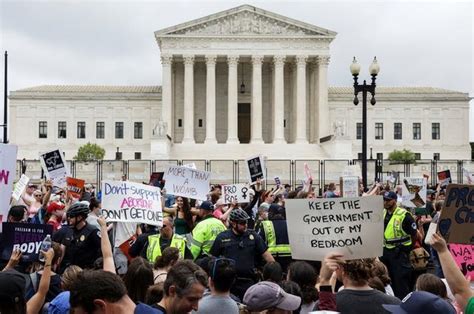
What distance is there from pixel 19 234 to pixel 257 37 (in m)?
65.7

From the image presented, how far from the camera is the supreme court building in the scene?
70625 mm

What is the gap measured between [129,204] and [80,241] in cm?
81

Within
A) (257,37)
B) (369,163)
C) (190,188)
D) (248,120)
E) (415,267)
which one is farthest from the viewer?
(248,120)

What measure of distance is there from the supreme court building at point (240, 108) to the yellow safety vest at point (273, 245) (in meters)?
54.7

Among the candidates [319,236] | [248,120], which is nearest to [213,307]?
[319,236]

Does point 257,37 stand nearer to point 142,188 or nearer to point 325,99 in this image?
point 325,99

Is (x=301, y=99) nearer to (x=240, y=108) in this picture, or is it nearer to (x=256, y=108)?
(x=256, y=108)

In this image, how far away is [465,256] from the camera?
713cm

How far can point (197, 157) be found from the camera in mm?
66875

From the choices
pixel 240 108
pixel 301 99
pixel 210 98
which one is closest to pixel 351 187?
pixel 301 99

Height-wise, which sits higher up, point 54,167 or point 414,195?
point 54,167

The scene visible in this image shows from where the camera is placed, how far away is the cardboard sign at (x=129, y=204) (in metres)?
9.27

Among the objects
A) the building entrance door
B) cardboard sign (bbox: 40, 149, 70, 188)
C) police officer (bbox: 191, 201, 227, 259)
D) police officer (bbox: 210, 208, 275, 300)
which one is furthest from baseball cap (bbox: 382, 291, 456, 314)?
the building entrance door

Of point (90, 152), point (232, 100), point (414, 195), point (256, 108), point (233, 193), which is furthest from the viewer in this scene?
point (90, 152)
